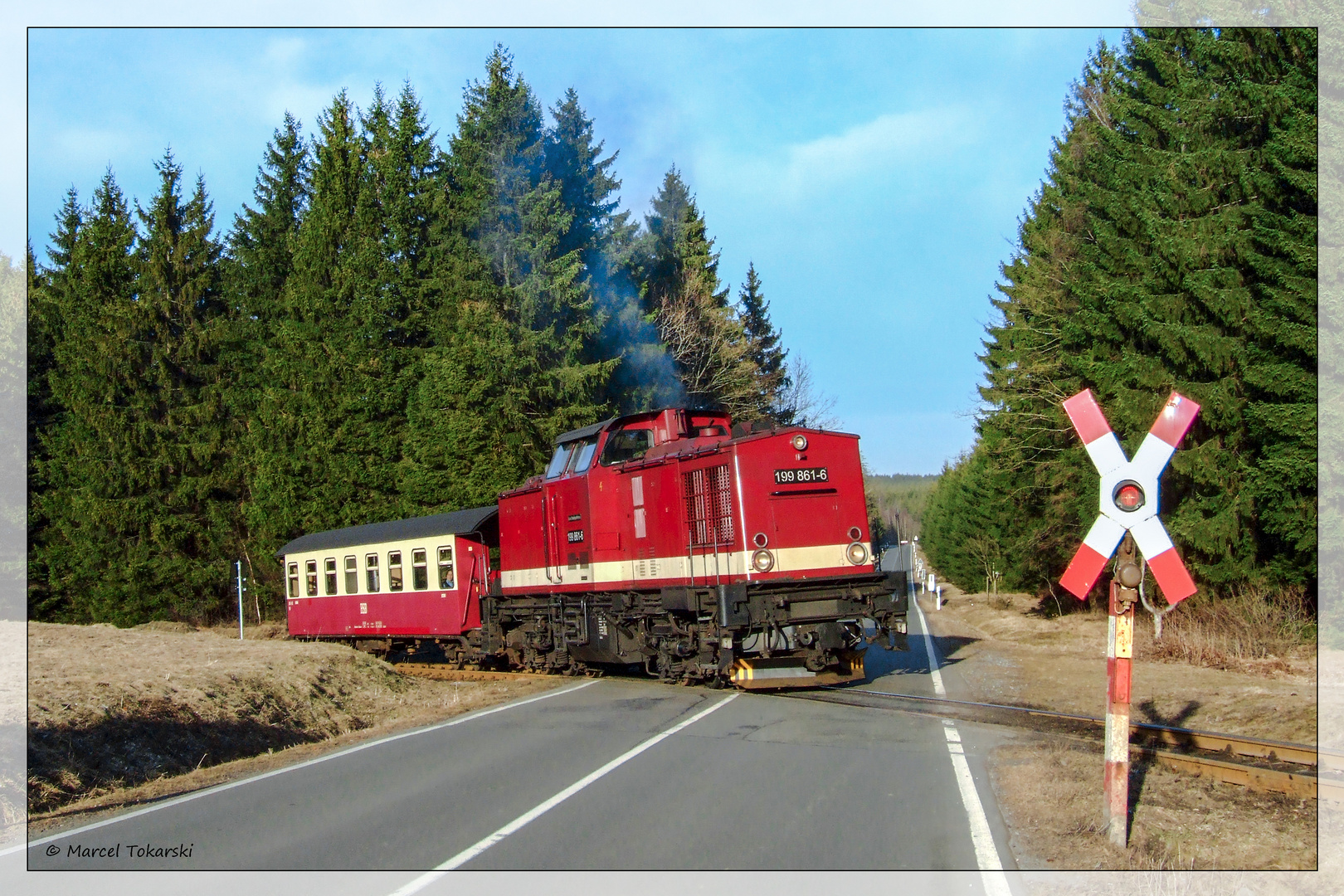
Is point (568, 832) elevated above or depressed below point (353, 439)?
below

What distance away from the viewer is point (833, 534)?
14211mm

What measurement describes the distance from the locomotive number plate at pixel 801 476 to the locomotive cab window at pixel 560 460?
4.65 meters

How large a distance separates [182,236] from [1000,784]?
43.2 meters

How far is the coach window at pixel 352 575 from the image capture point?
24.0 metres

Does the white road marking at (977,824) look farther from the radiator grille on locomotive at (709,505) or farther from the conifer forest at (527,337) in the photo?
the conifer forest at (527,337)

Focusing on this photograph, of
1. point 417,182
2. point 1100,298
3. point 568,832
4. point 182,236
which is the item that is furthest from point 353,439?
point 568,832

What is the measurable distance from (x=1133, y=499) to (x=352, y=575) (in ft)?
69.4

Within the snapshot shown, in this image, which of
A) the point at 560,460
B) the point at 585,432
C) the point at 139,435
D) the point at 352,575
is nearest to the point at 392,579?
the point at 352,575

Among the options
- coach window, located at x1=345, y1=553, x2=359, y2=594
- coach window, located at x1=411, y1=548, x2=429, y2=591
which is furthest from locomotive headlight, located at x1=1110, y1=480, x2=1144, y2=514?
coach window, located at x1=345, y1=553, x2=359, y2=594

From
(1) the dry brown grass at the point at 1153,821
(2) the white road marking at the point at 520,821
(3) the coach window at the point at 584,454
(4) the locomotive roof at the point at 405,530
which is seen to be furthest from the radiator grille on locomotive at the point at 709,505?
(4) the locomotive roof at the point at 405,530

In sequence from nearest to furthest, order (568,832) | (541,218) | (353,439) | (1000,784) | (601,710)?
1. (568,832)
2. (1000,784)
3. (601,710)
4. (541,218)
5. (353,439)

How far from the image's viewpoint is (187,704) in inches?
522

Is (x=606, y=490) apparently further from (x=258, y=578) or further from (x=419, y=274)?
(x=258, y=578)

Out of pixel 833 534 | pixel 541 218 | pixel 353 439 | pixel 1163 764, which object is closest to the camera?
pixel 1163 764
